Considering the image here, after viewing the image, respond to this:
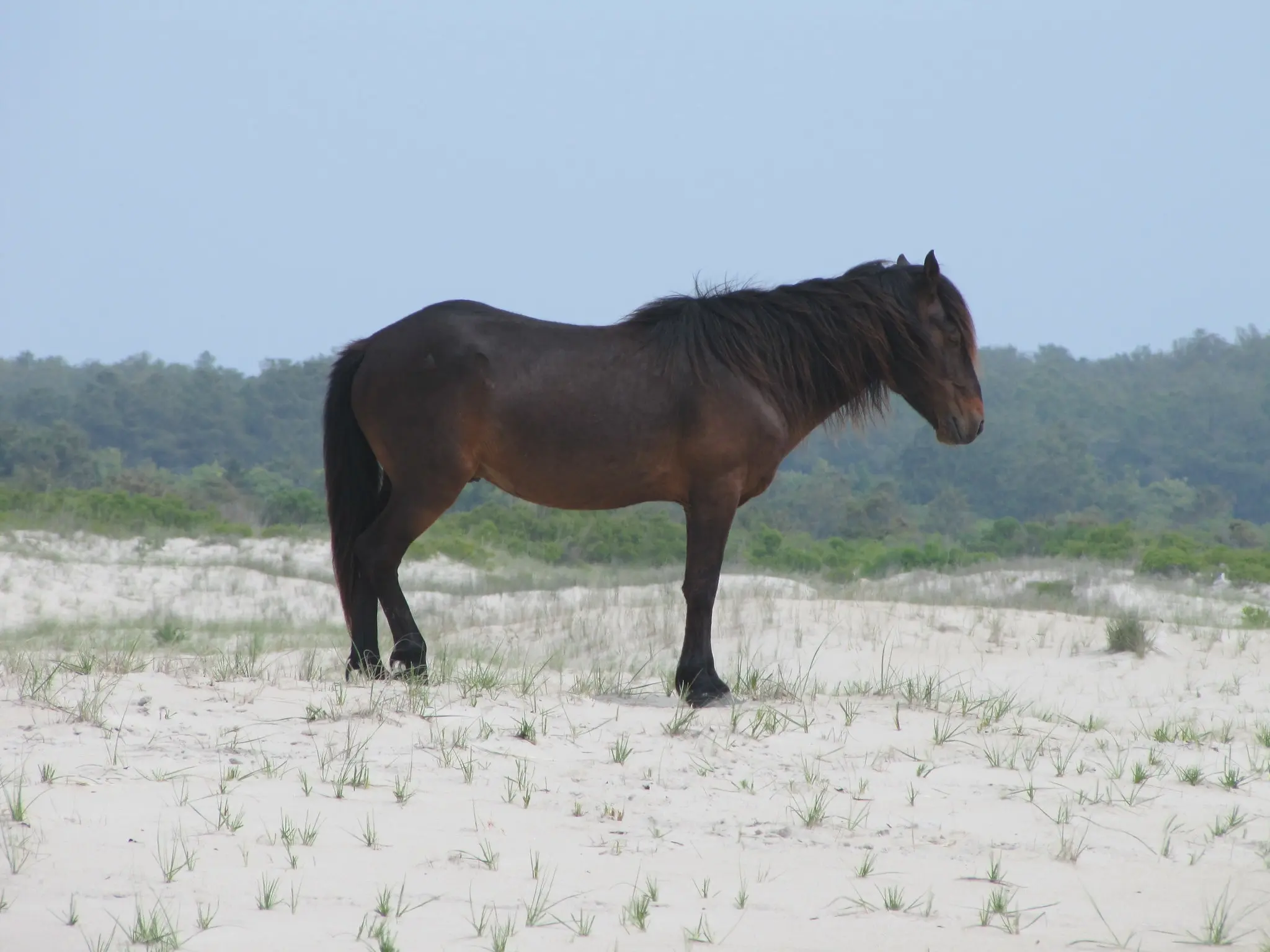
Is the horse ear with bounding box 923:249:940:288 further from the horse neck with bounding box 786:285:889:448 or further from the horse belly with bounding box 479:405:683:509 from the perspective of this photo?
the horse belly with bounding box 479:405:683:509

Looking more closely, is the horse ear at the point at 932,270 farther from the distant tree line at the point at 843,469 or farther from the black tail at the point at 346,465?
the black tail at the point at 346,465

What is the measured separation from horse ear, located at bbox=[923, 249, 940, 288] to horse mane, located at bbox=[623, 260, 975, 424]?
54 mm

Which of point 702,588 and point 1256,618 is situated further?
point 1256,618

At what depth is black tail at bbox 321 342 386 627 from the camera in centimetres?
634

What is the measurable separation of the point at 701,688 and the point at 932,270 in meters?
2.34

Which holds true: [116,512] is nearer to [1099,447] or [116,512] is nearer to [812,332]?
[812,332]

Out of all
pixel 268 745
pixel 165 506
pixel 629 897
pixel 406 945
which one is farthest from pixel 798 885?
pixel 165 506

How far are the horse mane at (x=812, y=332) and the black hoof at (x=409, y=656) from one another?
1.82 meters

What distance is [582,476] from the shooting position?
19.8 feet

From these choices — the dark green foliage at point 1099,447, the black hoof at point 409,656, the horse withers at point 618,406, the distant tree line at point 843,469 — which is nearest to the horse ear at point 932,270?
the horse withers at point 618,406

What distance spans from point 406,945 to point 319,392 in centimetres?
4985

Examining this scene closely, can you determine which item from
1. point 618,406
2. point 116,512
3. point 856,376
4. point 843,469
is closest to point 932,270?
point 856,376

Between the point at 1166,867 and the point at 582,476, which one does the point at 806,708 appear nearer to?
the point at 582,476

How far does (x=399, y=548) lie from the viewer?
602 centimetres
